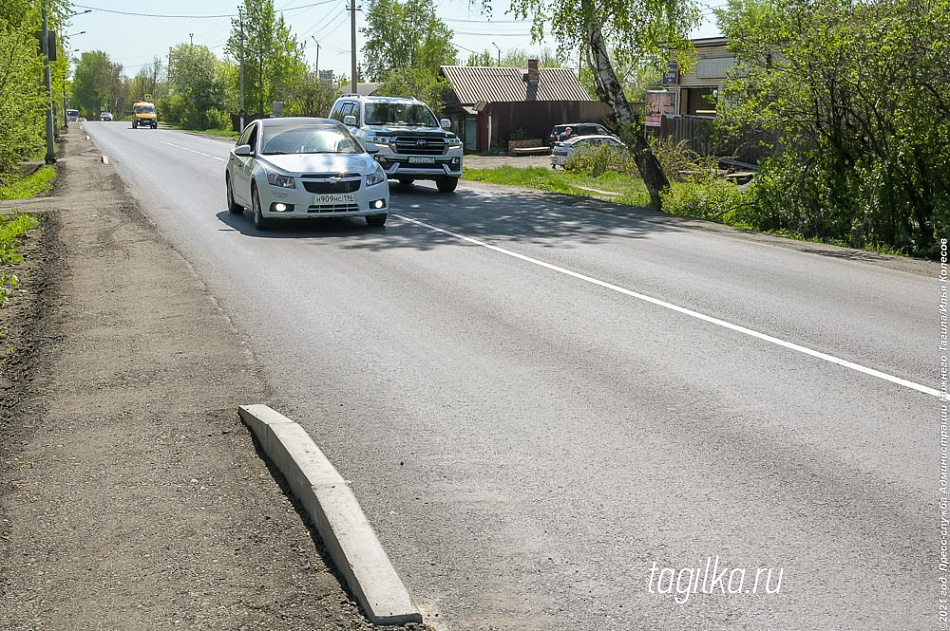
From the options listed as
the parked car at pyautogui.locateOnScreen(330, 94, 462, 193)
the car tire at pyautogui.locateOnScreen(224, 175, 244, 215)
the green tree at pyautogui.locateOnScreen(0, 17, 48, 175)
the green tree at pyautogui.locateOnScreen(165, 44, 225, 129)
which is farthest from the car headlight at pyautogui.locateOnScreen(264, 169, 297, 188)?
the green tree at pyautogui.locateOnScreen(165, 44, 225, 129)

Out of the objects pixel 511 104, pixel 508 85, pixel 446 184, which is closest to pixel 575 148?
→ pixel 446 184

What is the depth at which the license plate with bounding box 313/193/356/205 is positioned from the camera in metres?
15.6

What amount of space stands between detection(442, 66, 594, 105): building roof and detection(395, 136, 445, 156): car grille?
34.6 metres

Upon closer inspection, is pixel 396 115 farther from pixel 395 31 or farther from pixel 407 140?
pixel 395 31

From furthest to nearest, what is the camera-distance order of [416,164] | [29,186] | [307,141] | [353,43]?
[353,43] < [29,186] < [416,164] < [307,141]

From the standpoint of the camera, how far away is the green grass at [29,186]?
2320cm

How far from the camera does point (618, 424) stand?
6.04 meters

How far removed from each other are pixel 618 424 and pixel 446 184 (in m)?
18.5

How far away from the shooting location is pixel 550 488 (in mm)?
5008

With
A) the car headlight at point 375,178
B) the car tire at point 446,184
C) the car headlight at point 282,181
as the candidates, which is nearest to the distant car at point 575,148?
the car tire at point 446,184

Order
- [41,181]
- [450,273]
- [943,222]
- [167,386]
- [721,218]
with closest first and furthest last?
1. [167,386]
2. [450,273]
3. [943,222]
4. [721,218]
5. [41,181]

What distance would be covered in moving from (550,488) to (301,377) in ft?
8.76

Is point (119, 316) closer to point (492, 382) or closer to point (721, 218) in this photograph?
point (492, 382)

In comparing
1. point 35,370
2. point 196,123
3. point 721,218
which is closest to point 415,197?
point 721,218
